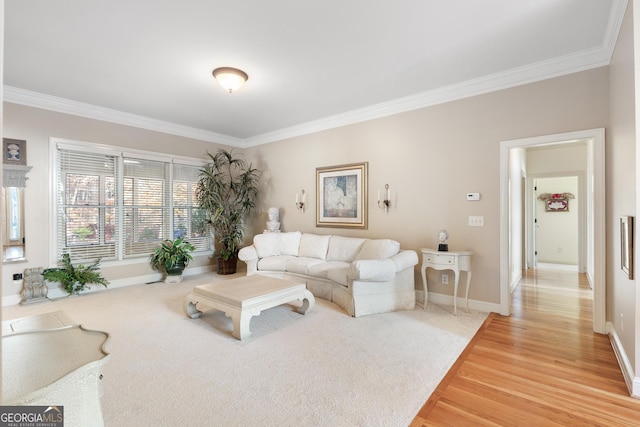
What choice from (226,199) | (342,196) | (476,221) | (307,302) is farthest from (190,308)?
(476,221)

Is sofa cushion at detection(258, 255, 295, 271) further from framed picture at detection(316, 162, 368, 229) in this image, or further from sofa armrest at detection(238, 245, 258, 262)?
framed picture at detection(316, 162, 368, 229)

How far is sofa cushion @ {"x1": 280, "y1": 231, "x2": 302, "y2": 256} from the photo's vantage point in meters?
5.31

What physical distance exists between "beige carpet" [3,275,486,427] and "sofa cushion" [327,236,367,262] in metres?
0.89

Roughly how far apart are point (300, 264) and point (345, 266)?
29.1 inches

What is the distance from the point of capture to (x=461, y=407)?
6.75 feet

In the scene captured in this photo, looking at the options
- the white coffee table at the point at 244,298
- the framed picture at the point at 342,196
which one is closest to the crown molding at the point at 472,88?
the framed picture at the point at 342,196

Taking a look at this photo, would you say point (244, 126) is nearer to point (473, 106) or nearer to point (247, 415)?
point (473, 106)

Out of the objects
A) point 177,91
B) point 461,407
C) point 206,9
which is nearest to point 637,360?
point 461,407

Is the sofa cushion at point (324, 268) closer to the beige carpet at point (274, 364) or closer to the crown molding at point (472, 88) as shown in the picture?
the beige carpet at point (274, 364)

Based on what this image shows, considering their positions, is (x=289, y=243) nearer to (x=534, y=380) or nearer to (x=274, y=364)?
(x=274, y=364)

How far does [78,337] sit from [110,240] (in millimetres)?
4111

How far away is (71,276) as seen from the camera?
4371 mm

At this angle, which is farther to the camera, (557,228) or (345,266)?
(557,228)

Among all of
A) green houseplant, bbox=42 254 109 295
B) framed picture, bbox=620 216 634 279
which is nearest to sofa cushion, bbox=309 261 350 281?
framed picture, bbox=620 216 634 279
